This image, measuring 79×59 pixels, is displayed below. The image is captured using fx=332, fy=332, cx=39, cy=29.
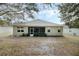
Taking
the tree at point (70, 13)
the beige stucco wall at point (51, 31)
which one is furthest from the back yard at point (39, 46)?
the tree at point (70, 13)

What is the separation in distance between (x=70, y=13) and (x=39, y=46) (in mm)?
696

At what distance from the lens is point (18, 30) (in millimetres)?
5094

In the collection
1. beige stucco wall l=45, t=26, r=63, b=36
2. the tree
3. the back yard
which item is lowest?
the back yard

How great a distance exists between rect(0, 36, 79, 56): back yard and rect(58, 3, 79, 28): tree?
230mm

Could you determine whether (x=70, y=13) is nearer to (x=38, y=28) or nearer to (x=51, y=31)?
(x=51, y=31)

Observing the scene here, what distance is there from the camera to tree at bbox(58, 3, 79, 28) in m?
5.08

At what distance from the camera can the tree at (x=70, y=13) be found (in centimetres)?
508

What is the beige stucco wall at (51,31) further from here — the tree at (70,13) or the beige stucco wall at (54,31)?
the tree at (70,13)

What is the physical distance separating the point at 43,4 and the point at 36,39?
0.55 meters

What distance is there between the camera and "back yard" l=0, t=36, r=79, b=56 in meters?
5.10

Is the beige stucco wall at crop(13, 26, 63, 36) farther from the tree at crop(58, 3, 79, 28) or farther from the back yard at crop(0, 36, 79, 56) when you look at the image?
the tree at crop(58, 3, 79, 28)

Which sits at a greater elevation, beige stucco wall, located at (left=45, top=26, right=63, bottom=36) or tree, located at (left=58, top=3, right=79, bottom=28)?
tree, located at (left=58, top=3, right=79, bottom=28)

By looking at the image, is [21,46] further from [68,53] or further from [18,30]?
[68,53]

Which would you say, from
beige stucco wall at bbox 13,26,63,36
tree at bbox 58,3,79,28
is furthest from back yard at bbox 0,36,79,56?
tree at bbox 58,3,79,28
